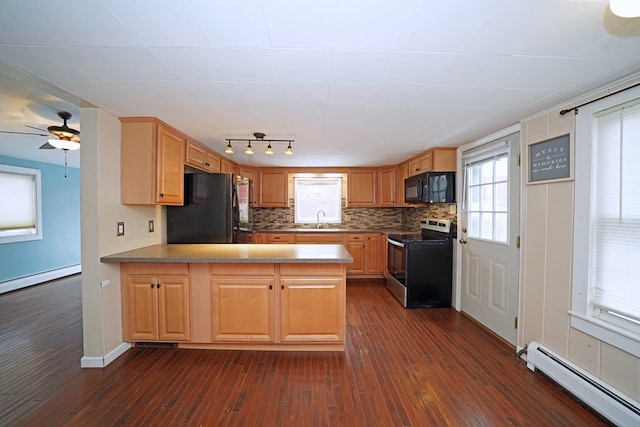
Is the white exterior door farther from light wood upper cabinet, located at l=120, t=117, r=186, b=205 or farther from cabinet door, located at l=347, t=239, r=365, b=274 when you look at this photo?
light wood upper cabinet, located at l=120, t=117, r=186, b=205

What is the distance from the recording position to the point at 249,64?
4.79 ft

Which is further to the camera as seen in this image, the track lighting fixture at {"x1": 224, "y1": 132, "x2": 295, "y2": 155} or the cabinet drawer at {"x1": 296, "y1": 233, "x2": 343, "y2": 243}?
the cabinet drawer at {"x1": 296, "y1": 233, "x2": 343, "y2": 243}

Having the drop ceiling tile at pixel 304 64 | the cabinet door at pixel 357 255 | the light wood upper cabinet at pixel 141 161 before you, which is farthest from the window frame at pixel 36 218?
the cabinet door at pixel 357 255

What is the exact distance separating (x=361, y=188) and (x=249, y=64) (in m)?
3.79

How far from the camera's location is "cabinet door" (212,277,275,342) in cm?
233

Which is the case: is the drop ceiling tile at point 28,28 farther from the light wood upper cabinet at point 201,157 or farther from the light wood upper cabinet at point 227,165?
the light wood upper cabinet at point 227,165

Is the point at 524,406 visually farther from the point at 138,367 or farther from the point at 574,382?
the point at 138,367

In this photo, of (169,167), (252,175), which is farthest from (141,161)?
(252,175)

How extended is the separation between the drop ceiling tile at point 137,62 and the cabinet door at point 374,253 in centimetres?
390

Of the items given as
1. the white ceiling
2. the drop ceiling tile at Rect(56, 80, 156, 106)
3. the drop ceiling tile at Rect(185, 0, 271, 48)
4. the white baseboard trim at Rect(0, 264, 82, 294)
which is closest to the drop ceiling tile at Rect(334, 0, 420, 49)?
the white ceiling

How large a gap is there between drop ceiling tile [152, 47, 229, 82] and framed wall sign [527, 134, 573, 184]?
2444 millimetres

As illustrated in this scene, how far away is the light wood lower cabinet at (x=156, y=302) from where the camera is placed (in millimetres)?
2344

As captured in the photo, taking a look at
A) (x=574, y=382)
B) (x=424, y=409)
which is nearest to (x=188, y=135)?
(x=424, y=409)

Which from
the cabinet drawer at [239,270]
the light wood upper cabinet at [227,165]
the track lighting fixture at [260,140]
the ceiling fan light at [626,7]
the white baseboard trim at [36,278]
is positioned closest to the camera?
the ceiling fan light at [626,7]
